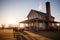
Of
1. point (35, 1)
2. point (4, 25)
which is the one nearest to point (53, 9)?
point (35, 1)

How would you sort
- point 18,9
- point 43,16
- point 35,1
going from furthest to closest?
point 18,9 → point 35,1 → point 43,16

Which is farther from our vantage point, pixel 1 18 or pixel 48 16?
pixel 1 18

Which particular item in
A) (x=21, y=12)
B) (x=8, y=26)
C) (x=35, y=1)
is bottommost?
(x=8, y=26)

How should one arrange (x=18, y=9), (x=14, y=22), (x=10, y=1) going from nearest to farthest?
1. (x=10, y=1)
2. (x=18, y=9)
3. (x=14, y=22)

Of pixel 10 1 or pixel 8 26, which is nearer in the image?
pixel 10 1

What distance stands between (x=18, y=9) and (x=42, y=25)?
8.53 meters

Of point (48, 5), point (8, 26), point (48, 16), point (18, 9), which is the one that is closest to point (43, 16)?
point (48, 16)

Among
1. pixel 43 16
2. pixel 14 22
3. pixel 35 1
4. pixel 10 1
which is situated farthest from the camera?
pixel 14 22

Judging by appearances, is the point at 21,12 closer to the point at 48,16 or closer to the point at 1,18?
the point at 1,18

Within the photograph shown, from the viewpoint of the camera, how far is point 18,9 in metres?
26.6

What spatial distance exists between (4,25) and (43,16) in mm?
11593

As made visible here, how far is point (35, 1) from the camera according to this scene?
24.3 meters

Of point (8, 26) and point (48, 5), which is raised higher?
point (48, 5)

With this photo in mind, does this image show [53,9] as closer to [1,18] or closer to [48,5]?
[48,5]
